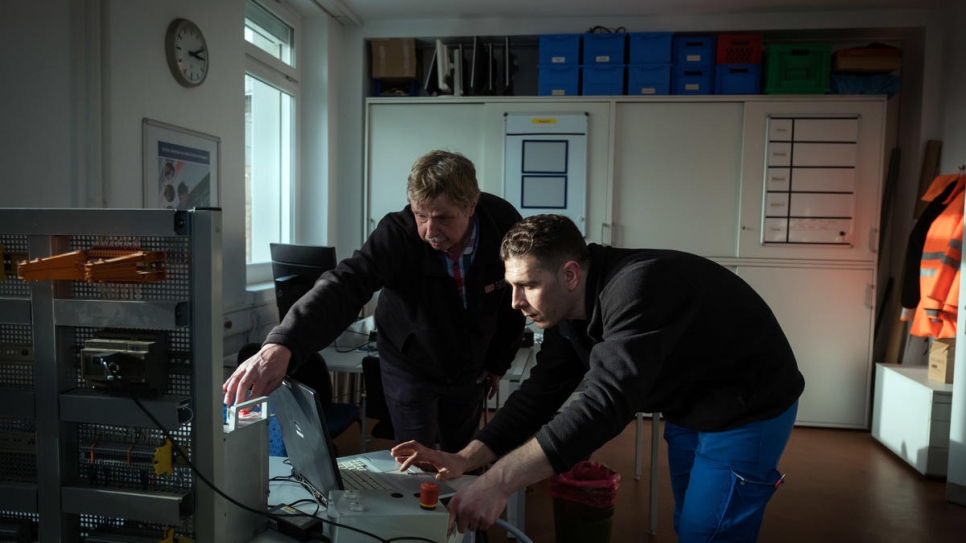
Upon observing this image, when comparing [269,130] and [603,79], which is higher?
[603,79]

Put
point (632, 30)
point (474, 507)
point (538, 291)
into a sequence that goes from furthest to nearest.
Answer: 1. point (632, 30)
2. point (538, 291)
3. point (474, 507)

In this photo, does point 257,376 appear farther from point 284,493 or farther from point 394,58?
point 394,58

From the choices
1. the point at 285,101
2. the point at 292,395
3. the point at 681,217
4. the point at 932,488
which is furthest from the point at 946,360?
the point at 285,101

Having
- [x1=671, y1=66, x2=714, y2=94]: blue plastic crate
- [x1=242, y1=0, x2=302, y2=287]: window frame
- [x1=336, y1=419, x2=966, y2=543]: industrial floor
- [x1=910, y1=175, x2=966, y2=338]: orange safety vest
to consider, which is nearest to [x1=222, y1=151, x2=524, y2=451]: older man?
[x1=336, y1=419, x2=966, y2=543]: industrial floor

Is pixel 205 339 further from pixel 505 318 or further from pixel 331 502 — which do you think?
pixel 505 318

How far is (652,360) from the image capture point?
4.20 ft

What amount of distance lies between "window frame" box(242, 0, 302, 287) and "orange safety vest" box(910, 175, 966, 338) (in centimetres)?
393

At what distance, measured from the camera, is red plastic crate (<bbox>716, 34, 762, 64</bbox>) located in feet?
14.3

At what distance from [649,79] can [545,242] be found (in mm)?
3437

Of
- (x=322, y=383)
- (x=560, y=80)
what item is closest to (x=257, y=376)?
(x=322, y=383)

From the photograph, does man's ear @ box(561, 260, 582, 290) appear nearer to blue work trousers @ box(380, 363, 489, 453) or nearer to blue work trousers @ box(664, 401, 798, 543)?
blue work trousers @ box(664, 401, 798, 543)

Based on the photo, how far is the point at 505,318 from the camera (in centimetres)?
216

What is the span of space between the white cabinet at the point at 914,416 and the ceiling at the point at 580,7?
2415mm

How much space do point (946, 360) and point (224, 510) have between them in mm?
3876
